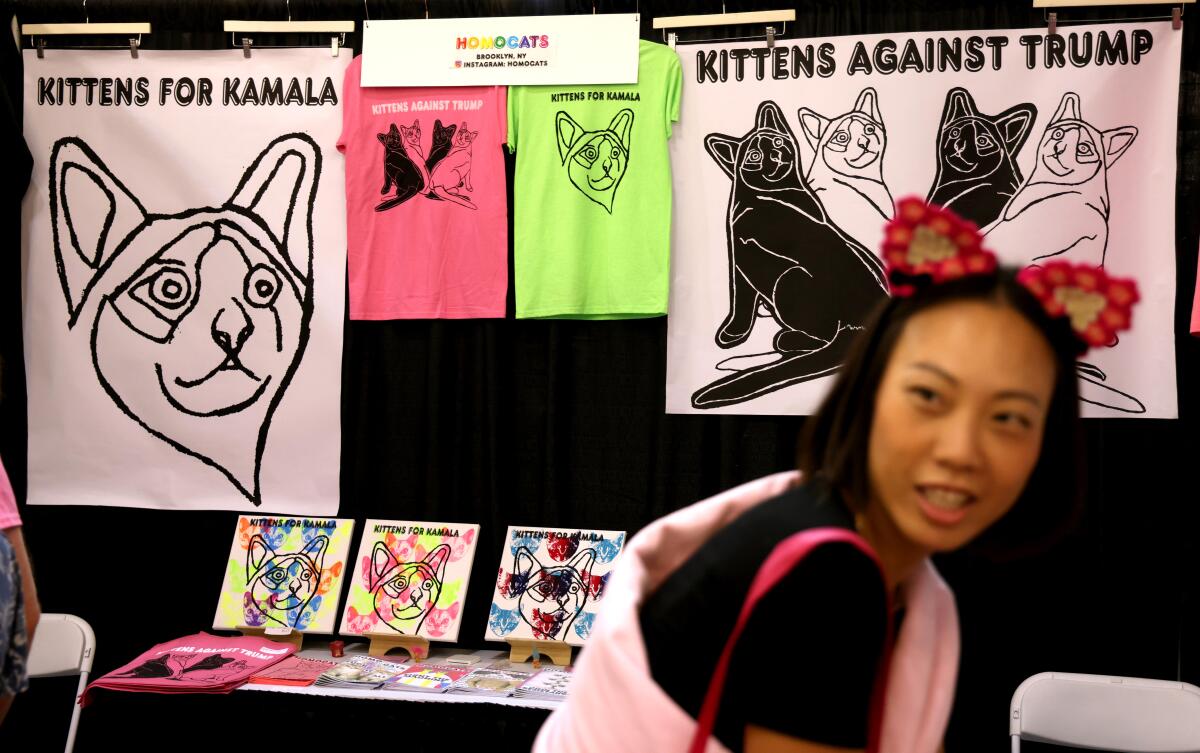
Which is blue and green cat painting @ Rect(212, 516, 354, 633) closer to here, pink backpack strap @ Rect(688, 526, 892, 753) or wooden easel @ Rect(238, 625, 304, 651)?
wooden easel @ Rect(238, 625, 304, 651)

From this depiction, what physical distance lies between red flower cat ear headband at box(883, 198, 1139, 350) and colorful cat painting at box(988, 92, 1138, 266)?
215 centimetres

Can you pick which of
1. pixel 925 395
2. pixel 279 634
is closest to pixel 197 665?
pixel 279 634

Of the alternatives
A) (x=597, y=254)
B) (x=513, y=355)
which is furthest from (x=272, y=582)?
(x=597, y=254)

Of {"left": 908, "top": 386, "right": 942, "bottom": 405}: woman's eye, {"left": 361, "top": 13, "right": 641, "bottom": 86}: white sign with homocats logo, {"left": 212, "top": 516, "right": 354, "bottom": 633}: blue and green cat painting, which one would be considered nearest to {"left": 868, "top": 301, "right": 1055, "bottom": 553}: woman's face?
{"left": 908, "top": 386, "right": 942, "bottom": 405}: woman's eye

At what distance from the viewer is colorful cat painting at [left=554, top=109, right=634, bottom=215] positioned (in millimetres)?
3303

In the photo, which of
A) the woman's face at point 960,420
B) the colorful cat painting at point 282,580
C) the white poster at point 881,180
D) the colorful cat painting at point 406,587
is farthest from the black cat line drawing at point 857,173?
the woman's face at point 960,420

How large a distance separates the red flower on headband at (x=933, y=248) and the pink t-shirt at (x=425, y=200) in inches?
94.8

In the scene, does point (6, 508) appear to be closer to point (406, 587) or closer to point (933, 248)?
point (406, 587)

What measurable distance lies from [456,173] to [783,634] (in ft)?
9.09

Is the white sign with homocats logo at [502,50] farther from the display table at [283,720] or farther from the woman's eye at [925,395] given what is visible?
the woman's eye at [925,395]

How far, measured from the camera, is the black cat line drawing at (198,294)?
3.56 meters

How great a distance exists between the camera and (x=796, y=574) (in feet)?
2.88

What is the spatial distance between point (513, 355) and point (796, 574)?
105 inches

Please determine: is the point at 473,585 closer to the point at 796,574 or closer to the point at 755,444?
the point at 755,444
